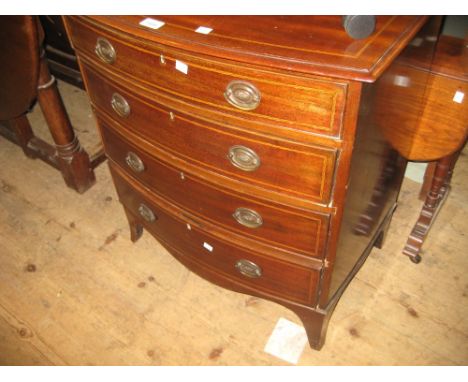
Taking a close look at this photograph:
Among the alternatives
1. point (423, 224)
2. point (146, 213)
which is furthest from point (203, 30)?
point (423, 224)

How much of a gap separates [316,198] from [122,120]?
2.54 feet

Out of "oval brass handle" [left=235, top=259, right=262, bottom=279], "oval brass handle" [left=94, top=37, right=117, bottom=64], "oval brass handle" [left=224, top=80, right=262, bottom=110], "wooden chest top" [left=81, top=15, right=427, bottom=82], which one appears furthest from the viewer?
"oval brass handle" [left=235, top=259, right=262, bottom=279]

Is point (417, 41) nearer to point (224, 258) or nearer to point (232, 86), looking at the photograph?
point (232, 86)

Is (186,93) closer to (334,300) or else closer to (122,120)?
(122,120)

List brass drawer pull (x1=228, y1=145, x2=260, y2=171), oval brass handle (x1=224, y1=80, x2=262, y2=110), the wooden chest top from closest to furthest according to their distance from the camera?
the wooden chest top
oval brass handle (x1=224, y1=80, x2=262, y2=110)
brass drawer pull (x1=228, y1=145, x2=260, y2=171)

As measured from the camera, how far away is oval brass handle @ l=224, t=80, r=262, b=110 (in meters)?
1.12

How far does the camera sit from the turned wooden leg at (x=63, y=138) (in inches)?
90.1

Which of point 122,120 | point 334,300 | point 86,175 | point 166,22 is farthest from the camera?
point 86,175

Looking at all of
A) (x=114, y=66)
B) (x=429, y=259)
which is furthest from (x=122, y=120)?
(x=429, y=259)

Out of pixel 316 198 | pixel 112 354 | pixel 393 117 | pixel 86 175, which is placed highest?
pixel 393 117

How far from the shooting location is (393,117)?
52.7 inches

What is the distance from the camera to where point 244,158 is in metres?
→ 1.29

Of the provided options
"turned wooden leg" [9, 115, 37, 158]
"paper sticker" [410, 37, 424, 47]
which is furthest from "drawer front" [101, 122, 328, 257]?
"turned wooden leg" [9, 115, 37, 158]

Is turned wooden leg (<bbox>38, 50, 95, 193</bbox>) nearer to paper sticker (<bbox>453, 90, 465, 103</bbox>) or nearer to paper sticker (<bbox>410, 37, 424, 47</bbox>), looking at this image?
paper sticker (<bbox>410, 37, 424, 47</bbox>)
